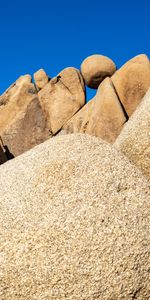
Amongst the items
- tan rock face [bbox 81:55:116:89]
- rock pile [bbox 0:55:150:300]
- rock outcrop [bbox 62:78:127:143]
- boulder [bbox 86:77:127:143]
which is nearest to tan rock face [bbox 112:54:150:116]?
rock outcrop [bbox 62:78:127:143]

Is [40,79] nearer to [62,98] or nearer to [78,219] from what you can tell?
[62,98]

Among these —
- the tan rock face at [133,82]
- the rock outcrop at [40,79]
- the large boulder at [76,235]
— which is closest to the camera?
the large boulder at [76,235]

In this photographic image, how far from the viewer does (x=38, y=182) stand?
8328 millimetres

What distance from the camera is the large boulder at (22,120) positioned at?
81.7ft

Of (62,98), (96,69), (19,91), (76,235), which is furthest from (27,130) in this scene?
(76,235)

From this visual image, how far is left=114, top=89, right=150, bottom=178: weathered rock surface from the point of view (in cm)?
945

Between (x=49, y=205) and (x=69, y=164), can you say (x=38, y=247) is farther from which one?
(x=69, y=164)

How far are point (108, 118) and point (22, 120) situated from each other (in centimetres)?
680

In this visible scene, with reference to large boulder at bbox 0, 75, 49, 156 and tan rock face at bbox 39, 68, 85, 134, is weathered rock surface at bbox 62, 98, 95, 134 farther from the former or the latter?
large boulder at bbox 0, 75, 49, 156

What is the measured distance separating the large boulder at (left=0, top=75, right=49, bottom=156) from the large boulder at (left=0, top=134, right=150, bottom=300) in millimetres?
16540

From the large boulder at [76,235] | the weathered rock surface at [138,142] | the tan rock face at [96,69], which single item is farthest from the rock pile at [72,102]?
the large boulder at [76,235]

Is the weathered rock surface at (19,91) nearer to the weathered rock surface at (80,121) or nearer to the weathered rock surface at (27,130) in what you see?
the weathered rock surface at (27,130)

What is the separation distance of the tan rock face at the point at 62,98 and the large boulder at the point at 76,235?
15793 millimetres

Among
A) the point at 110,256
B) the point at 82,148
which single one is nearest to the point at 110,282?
the point at 110,256
